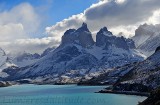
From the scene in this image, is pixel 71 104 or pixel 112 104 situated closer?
pixel 112 104

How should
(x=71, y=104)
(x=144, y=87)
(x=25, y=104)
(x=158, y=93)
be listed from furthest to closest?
(x=144, y=87) → (x=25, y=104) → (x=71, y=104) → (x=158, y=93)

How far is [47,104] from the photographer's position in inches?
6934

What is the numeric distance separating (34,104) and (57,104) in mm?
12137

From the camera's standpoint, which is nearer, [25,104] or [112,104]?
[112,104]

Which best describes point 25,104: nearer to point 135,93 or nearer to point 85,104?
point 85,104

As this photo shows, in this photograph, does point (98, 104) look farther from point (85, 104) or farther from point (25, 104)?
point (25, 104)

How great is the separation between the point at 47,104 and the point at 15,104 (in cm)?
1901

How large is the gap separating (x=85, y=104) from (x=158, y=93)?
7582 cm

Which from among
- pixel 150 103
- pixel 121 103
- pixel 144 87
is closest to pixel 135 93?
pixel 144 87

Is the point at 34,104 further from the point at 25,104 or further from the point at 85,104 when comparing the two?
the point at 85,104

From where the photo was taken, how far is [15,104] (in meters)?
185

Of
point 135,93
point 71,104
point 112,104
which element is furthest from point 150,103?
point 135,93

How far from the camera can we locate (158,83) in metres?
188

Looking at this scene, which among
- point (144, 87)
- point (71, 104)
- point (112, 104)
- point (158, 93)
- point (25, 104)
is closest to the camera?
point (158, 93)
